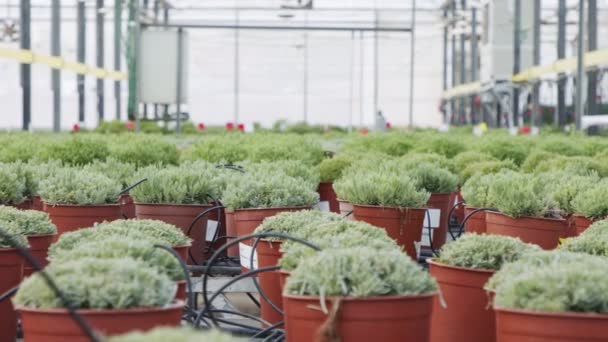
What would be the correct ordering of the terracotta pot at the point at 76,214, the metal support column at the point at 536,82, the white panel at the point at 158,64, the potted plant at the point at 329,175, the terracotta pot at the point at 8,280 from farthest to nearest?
the metal support column at the point at 536,82 → the white panel at the point at 158,64 → the potted plant at the point at 329,175 → the terracotta pot at the point at 76,214 → the terracotta pot at the point at 8,280

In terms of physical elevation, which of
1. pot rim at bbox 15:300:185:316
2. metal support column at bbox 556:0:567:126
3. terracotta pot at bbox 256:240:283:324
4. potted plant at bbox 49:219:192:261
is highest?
metal support column at bbox 556:0:567:126

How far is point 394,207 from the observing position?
5.05 metres

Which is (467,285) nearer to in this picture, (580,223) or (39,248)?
(39,248)

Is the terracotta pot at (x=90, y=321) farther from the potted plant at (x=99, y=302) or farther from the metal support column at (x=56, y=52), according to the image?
the metal support column at (x=56, y=52)

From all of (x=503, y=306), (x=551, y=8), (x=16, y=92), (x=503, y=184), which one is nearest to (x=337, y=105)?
(x=551, y=8)

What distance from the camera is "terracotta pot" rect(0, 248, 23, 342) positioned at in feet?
12.0

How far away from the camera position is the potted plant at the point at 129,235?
3709 millimetres

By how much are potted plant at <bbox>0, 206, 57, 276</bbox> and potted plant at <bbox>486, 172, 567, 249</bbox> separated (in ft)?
6.17

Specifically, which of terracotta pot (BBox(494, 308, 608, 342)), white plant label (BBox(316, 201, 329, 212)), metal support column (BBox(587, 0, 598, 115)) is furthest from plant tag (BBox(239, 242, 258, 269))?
metal support column (BBox(587, 0, 598, 115))

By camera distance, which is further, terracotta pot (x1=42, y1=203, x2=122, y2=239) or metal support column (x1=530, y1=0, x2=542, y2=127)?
metal support column (x1=530, y1=0, x2=542, y2=127)

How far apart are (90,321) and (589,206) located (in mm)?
2857

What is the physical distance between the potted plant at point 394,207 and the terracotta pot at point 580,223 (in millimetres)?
637

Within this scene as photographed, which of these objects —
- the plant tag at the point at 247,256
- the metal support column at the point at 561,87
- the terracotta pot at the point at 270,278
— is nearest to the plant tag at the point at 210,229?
the plant tag at the point at 247,256

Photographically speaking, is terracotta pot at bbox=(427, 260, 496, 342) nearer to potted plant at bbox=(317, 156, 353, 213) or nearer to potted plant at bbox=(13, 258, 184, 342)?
potted plant at bbox=(13, 258, 184, 342)
